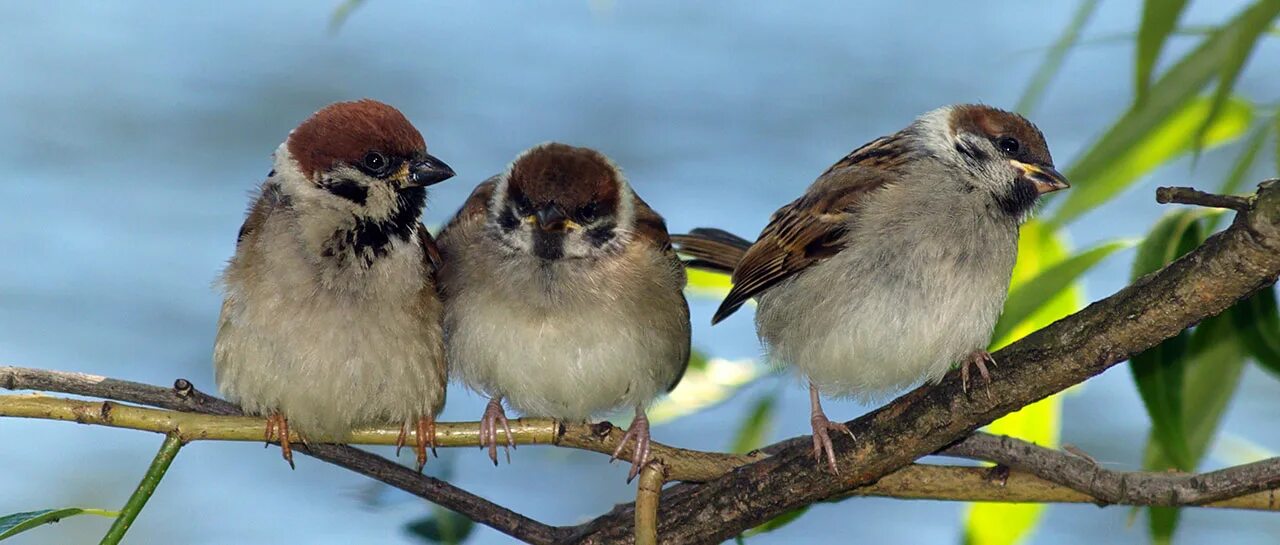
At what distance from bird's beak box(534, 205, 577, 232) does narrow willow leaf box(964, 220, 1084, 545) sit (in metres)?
0.63

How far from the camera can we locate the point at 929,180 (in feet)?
6.49

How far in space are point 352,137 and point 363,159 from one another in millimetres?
33

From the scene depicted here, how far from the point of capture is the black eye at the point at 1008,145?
1.99m

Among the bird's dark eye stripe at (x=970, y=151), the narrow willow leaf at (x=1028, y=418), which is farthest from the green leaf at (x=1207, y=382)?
the bird's dark eye stripe at (x=970, y=151)

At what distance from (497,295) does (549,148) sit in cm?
22

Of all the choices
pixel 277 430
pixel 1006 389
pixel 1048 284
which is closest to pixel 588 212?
pixel 277 430

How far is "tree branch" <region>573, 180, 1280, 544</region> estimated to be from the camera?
121 centimetres

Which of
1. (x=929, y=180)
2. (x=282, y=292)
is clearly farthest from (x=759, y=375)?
(x=282, y=292)

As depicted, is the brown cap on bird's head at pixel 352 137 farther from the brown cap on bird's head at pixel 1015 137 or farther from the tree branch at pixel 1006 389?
the brown cap on bird's head at pixel 1015 137

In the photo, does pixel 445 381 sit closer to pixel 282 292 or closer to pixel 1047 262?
pixel 282 292

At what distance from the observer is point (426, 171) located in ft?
5.96

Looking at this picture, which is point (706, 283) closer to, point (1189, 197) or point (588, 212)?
point (588, 212)

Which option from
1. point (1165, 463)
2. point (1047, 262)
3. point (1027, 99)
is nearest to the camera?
point (1027, 99)

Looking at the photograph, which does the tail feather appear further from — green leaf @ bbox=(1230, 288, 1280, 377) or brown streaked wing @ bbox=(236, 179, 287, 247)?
green leaf @ bbox=(1230, 288, 1280, 377)
